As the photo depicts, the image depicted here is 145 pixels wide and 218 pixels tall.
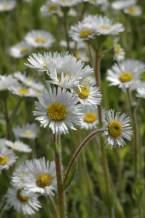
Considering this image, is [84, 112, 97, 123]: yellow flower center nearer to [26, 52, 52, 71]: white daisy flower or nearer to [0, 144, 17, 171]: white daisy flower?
[0, 144, 17, 171]: white daisy flower

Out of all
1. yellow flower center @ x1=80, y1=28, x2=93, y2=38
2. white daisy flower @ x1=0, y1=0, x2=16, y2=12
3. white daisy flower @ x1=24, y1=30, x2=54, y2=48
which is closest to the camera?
yellow flower center @ x1=80, y1=28, x2=93, y2=38

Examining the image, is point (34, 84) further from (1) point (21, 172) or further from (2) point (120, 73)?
(1) point (21, 172)

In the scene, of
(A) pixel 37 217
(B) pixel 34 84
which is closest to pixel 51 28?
(B) pixel 34 84

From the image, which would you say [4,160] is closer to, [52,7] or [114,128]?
[114,128]

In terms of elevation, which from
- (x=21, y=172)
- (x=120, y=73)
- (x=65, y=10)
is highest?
(x=65, y=10)

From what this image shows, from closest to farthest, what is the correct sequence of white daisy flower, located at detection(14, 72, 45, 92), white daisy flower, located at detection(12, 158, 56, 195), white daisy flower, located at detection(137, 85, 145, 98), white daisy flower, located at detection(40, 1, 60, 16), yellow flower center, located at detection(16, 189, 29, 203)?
white daisy flower, located at detection(12, 158, 56, 195), white daisy flower, located at detection(137, 85, 145, 98), yellow flower center, located at detection(16, 189, 29, 203), white daisy flower, located at detection(14, 72, 45, 92), white daisy flower, located at detection(40, 1, 60, 16)

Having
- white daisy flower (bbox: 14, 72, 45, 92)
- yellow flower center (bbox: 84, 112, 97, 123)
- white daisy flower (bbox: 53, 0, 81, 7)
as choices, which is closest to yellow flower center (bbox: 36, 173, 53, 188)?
yellow flower center (bbox: 84, 112, 97, 123)

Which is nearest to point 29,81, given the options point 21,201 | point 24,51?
A: point 24,51
